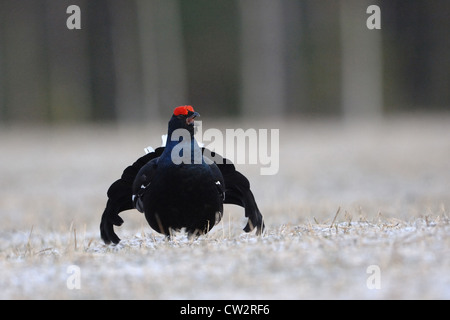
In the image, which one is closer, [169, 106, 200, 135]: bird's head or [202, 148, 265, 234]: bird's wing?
[169, 106, 200, 135]: bird's head

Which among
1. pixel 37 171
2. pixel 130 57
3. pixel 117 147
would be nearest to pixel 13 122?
pixel 130 57

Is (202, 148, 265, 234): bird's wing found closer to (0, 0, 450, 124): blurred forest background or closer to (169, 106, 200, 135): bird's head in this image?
(169, 106, 200, 135): bird's head

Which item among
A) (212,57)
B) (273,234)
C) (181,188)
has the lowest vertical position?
(273,234)

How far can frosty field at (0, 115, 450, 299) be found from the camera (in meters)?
3.68

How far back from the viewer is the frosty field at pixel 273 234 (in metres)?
3.68

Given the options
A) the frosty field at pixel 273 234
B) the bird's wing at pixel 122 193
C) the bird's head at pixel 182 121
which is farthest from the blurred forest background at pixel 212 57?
the bird's head at pixel 182 121

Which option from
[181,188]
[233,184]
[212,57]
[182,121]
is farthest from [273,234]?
[212,57]

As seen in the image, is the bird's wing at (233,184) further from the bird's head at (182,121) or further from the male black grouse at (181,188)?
the bird's head at (182,121)

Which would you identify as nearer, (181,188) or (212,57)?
(181,188)

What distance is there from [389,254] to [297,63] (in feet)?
89.3

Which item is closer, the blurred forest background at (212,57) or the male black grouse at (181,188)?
the male black grouse at (181,188)

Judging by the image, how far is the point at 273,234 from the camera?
5242 millimetres

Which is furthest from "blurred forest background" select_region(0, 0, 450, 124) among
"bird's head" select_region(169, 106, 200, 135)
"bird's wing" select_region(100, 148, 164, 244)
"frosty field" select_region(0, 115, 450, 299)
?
"bird's head" select_region(169, 106, 200, 135)

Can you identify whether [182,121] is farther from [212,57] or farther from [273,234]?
[212,57]
